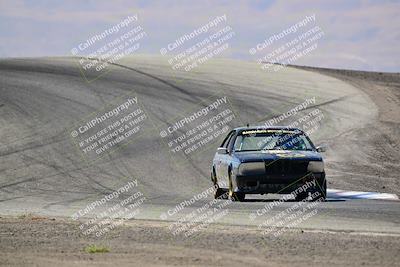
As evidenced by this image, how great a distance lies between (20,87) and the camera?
31.2 meters

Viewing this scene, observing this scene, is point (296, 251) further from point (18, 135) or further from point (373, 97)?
point (373, 97)

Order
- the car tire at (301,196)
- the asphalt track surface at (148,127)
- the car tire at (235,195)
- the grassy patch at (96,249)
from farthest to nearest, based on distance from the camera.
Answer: the car tire at (235,195)
the asphalt track surface at (148,127)
the car tire at (301,196)
the grassy patch at (96,249)

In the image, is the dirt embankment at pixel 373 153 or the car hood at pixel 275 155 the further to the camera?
the dirt embankment at pixel 373 153

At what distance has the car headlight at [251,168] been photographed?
16.3 m

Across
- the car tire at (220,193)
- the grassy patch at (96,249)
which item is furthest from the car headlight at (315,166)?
Result: the grassy patch at (96,249)

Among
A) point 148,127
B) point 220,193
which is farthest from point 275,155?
point 148,127

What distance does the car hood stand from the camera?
53.8 feet

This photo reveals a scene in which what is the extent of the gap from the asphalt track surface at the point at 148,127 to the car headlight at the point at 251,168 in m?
0.59

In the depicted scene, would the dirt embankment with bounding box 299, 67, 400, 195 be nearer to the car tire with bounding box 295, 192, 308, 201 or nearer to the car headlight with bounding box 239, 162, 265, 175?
the car tire with bounding box 295, 192, 308, 201

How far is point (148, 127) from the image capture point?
92.4 ft

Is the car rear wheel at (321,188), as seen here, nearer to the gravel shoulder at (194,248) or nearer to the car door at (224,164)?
the car door at (224,164)

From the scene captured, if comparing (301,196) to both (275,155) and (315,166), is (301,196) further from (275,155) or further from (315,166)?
(275,155)

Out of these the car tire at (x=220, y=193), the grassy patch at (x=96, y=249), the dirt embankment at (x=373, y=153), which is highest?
the grassy patch at (x=96, y=249)

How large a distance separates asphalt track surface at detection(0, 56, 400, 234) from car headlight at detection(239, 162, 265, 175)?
594 millimetres
